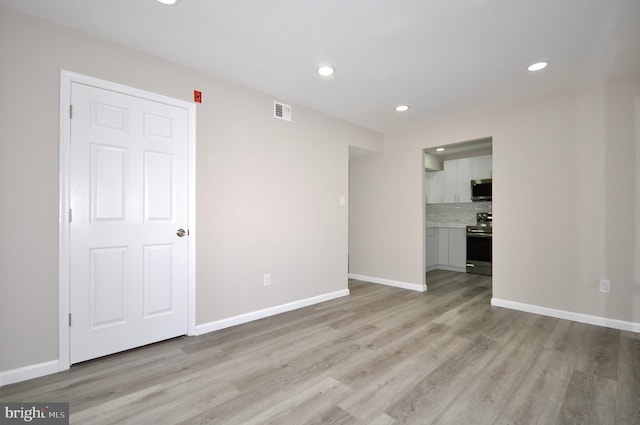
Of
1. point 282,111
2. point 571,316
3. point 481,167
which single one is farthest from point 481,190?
point 282,111

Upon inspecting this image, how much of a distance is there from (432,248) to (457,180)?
57.9 inches

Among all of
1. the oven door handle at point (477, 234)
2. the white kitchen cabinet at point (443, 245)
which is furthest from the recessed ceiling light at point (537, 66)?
the white kitchen cabinet at point (443, 245)

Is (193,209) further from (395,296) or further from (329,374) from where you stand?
(395,296)

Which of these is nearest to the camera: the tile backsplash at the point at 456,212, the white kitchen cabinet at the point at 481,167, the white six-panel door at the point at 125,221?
the white six-panel door at the point at 125,221

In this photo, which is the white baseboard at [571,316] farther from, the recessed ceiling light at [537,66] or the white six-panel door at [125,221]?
the white six-panel door at [125,221]

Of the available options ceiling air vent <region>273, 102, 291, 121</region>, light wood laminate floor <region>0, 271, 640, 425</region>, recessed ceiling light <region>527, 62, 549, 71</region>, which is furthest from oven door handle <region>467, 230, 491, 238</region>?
ceiling air vent <region>273, 102, 291, 121</region>

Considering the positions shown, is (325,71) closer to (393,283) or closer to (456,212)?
(393,283)

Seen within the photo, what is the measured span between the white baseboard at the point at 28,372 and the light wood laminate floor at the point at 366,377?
56mm

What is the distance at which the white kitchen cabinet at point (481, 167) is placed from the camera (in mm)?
5547

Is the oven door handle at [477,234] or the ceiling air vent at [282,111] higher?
the ceiling air vent at [282,111]

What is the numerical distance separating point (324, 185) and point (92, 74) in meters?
2.60

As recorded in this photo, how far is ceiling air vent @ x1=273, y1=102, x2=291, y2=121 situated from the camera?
11.2ft

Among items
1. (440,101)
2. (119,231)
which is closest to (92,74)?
(119,231)

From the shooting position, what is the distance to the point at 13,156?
198cm
